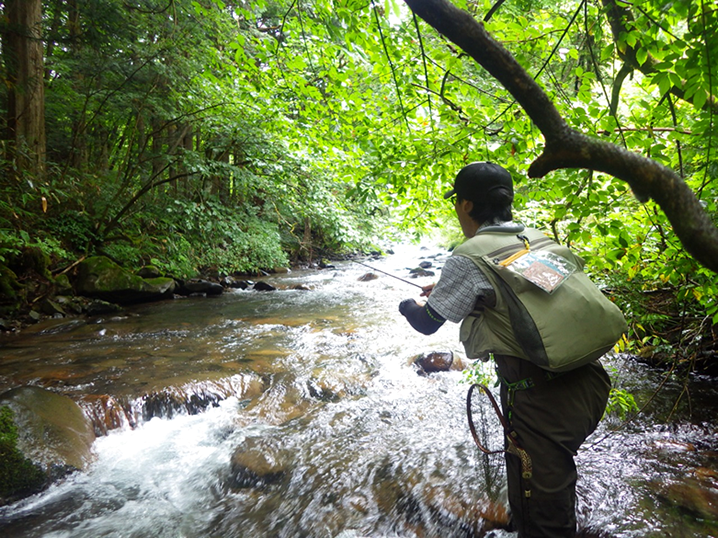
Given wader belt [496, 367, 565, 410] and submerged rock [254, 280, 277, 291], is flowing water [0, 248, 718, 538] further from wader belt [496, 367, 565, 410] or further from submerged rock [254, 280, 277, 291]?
submerged rock [254, 280, 277, 291]

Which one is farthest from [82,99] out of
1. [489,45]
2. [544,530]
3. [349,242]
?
[544,530]

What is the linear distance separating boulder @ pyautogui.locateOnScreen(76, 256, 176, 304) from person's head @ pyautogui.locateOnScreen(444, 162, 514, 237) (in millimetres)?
8811

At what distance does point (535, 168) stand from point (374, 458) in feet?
10.2

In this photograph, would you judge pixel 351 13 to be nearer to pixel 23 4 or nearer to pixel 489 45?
pixel 489 45

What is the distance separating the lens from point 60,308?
774cm

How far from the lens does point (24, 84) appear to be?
23.9 ft

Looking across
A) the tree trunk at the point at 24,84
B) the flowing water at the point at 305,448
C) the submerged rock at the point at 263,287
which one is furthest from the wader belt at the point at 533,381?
the submerged rock at the point at 263,287

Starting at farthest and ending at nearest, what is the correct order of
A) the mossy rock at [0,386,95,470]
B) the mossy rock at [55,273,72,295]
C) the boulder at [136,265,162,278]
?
the boulder at [136,265,162,278] → the mossy rock at [55,273,72,295] → the mossy rock at [0,386,95,470]

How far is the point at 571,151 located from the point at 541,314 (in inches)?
26.6

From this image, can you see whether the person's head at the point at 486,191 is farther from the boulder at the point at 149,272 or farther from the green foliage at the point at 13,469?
the boulder at the point at 149,272

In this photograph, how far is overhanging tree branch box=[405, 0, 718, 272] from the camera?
1.30 meters

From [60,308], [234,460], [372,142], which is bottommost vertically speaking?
[60,308]

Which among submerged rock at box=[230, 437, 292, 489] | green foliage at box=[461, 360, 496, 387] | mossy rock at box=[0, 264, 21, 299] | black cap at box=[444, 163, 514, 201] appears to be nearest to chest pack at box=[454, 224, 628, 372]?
black cap at box=[444, 163, 514, 201]

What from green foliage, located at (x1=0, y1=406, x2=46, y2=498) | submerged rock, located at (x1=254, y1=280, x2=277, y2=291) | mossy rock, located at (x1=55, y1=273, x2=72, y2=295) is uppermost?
green foliage, located at (x1=0, y1=406, x2=46, y2=498)
